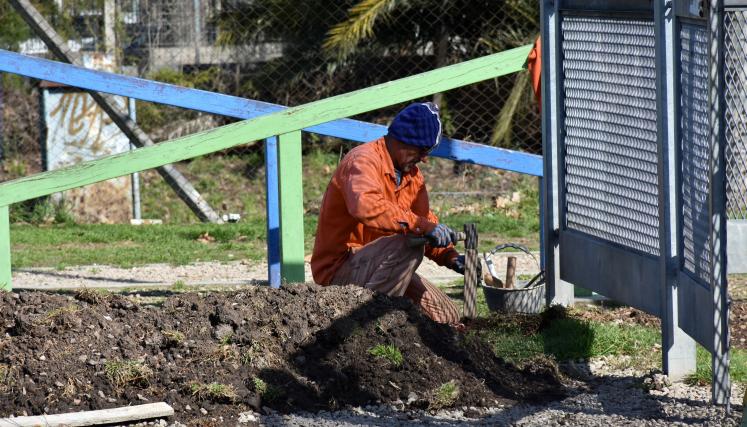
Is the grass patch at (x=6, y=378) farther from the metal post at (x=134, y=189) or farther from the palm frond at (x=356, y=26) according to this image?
the palm frond at (x=356, y=26)

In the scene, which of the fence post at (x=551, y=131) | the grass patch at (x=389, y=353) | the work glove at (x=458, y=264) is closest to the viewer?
the grass patch at (x=389, y=353)

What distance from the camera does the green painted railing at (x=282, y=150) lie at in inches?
239

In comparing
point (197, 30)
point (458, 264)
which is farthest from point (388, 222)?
point (197, 30)

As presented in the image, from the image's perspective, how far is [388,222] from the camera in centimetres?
577

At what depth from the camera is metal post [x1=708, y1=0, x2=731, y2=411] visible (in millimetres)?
4289

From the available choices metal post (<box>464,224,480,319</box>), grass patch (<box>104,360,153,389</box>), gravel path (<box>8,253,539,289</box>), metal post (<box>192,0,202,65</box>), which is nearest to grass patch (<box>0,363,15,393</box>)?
grass patch (<box>104,360,153,389</box>)

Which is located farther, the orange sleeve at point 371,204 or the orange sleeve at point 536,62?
the orange sleeve at point 536,62

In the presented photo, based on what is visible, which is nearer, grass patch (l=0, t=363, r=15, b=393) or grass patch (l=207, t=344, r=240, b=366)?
grass patch (l=0, t=363, r=15, b=393)

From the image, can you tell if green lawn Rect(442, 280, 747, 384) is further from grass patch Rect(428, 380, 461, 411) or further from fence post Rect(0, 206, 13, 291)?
fence post Rect(0, 206, 13, 291)

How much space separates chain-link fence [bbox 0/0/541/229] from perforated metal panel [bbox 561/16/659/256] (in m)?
6.41

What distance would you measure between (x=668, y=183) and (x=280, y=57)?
9.19 meters

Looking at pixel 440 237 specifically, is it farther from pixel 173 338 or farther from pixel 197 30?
pixel 197 30

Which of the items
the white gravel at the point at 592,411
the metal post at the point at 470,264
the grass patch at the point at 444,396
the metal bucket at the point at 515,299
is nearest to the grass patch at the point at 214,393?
the white gravel at the point at 592,411

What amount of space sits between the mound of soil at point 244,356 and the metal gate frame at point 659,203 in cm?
65
